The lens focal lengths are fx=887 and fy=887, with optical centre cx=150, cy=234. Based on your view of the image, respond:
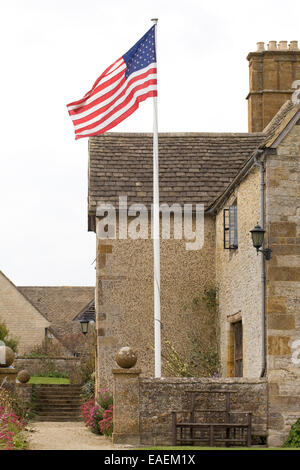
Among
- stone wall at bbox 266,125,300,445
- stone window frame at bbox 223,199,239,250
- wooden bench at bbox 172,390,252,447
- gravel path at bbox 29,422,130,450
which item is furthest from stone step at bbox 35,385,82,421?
stone wall at bbox 266,125,300,445

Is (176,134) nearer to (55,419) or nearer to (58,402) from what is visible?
(55,419)

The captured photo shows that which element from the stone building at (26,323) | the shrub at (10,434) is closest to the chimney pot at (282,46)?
the shrub at (10,434)

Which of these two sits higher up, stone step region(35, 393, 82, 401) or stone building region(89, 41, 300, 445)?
stone building region(89, 41, 300, 445)

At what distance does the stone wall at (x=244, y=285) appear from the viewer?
51.7 feet

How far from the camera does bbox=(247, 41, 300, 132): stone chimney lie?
2461 centimetres

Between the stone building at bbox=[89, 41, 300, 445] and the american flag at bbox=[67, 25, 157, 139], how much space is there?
233 cm

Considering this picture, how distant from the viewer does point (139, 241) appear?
19750 millimetres

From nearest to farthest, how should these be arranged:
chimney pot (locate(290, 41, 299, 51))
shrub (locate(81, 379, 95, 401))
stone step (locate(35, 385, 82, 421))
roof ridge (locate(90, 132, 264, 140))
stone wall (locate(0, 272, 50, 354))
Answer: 1. roof ridge (locate(90, 132, 264, 140))
2. shrub (locate(81, 379, 95, 401))
3. stone step (locate(35, 385, 82, 421))
4. chimney pot (locate(290, 41, 299, 51))
5. stone wall (locate(0, 272, 50, 354))

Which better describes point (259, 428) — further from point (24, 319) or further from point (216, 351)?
point (24, 319)

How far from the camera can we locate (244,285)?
1673 cm

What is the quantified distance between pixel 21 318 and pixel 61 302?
408 inches

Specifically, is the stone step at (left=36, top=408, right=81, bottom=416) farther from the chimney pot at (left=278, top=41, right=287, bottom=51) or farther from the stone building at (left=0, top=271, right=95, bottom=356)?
the stone building at (left=0, top=271, right=95, bottom=356)

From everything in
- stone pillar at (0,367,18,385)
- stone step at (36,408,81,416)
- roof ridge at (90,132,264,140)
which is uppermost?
roof ridge at (90,132,264,140)
